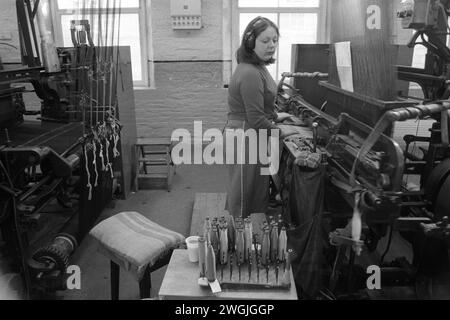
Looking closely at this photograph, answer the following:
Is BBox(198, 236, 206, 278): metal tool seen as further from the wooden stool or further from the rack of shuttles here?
the wooden stool

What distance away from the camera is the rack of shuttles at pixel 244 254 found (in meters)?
1.37

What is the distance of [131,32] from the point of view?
437 centimetres

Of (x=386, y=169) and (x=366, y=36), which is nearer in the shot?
(x=386, y=169)

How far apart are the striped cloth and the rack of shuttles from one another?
27 centimetres

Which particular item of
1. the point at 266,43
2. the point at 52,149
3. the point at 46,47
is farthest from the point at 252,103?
the point at 46,47

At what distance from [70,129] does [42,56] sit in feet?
1.62

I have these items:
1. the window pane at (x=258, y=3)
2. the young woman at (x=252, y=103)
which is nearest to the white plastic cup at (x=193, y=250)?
the young woman at (x=252, y=103)

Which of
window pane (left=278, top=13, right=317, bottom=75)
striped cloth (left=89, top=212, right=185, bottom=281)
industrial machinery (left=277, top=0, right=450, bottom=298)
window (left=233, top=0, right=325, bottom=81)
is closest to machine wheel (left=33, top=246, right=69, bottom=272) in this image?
striped cloth (left=89, top=212, right=185, bottom=281)

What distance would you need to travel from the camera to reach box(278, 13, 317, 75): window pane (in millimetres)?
4379

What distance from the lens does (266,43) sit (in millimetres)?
1948

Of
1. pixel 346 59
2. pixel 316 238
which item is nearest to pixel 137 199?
pixel 316 238

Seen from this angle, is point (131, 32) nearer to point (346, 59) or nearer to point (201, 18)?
point (201, 18)

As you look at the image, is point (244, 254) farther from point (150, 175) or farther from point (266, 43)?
point (150, 175)

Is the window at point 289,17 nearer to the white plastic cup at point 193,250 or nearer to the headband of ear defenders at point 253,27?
the headband of ear defenders at point 253,27
